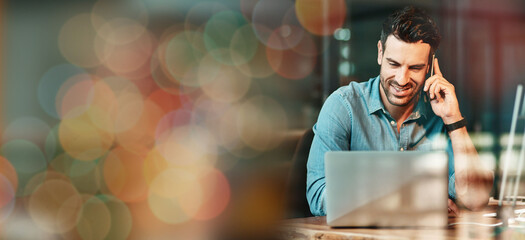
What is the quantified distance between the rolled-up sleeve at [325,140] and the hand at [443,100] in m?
0.31

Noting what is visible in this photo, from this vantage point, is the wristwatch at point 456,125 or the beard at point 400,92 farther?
the beard at point 400,92

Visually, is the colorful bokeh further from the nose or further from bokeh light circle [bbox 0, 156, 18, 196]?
the nose

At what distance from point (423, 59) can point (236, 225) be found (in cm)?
323

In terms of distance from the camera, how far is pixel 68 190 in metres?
3.90

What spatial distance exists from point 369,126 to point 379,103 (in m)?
0.11

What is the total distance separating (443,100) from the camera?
158cm

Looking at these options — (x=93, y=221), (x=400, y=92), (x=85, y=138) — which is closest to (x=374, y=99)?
(x=400, y=92)

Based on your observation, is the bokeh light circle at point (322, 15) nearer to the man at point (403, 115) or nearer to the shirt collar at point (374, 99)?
the man at point (403, 115)

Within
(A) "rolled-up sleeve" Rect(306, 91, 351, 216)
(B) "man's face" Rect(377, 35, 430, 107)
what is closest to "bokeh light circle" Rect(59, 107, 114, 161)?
(A) "rolled-up sleeve" Rect(306, 91, 351, 216)

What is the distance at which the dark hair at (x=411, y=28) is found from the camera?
1.78 meters

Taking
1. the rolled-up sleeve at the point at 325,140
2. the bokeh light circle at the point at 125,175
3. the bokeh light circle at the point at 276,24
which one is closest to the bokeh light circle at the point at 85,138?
the bokeh light circle at the point at 125,175

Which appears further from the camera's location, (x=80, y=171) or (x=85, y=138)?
(x=85, y=138)

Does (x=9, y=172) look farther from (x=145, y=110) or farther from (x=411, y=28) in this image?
(x=411, y=28)

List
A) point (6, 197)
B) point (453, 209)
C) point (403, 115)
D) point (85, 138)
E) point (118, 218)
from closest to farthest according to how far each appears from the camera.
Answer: point (453, 209) < point (403, 115) < point (6, 197) < point (118, 218) < point (85, 138)
